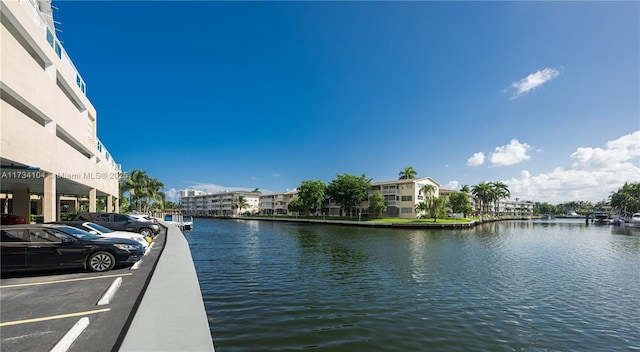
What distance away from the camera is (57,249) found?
9516 millimetres

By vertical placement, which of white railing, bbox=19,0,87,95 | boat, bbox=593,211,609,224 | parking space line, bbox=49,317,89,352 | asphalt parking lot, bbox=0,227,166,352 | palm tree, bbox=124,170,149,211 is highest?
white railing, bbox=19,0,87,95

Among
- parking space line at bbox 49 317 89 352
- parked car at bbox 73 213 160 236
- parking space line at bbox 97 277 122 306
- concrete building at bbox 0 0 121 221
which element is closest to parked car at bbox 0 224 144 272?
parking space line at bbox 97 277 122 306

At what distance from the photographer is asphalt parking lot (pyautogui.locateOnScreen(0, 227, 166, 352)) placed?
193 inches

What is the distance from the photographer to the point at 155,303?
6.42m

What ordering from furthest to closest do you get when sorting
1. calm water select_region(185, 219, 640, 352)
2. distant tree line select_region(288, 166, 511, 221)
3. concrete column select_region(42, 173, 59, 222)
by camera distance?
distant tree line select_region(288, 166, 511, 221) → concrete column select_region(42, 173, 59, 222) → calm water select_region(185, 219, 640, 352)

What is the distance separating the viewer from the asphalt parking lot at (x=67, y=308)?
16.1ft

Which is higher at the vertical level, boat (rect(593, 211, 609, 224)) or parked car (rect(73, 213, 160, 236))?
parked car (rect(73, 213, 160, 236))

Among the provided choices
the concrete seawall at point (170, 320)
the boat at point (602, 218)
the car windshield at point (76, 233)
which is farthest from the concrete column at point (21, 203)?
the boat at point (602, 218)

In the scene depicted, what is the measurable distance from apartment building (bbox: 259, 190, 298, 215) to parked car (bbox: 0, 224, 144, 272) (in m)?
102

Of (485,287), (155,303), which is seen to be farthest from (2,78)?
(485,287)

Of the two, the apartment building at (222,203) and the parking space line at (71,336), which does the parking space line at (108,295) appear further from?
the apartment building at (222,203)

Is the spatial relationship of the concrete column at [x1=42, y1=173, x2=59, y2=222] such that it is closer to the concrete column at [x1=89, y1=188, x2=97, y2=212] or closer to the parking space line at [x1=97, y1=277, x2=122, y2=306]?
the concrete column at [x1=89, y1=188, x2=97, y2=212]

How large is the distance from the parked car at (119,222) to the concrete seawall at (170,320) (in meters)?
14.2

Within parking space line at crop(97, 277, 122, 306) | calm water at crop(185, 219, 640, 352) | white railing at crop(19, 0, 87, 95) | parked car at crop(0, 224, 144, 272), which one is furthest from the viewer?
white railing at crop(19, 0, 87, 95)
